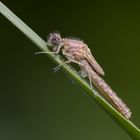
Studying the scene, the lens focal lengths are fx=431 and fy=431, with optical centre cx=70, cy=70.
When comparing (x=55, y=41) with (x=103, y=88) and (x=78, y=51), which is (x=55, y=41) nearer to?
(x=78, y=51)

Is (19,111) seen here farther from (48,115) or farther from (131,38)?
(131,38)

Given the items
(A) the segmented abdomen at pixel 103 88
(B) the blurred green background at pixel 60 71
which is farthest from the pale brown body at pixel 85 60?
(B) the blurred green background at pixel 60 71

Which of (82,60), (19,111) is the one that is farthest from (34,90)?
(82,60)

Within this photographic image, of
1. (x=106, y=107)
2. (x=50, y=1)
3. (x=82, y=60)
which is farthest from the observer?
(x=50, y=1)

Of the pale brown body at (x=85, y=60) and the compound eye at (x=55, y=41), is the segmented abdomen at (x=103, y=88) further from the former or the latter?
the compound eye at (x=55, y=41)

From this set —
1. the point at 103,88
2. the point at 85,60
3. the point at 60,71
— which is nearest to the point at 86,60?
the point at 85,60

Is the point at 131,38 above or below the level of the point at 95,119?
above

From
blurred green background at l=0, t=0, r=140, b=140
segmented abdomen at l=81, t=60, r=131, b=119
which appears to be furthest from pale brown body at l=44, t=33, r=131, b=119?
blurred green background at l=0, t=0, r=140, b=140

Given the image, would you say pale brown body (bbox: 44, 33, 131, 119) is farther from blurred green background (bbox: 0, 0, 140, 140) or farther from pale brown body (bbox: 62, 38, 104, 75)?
blurred green background (bbox: 0, 0, 140, 140)
